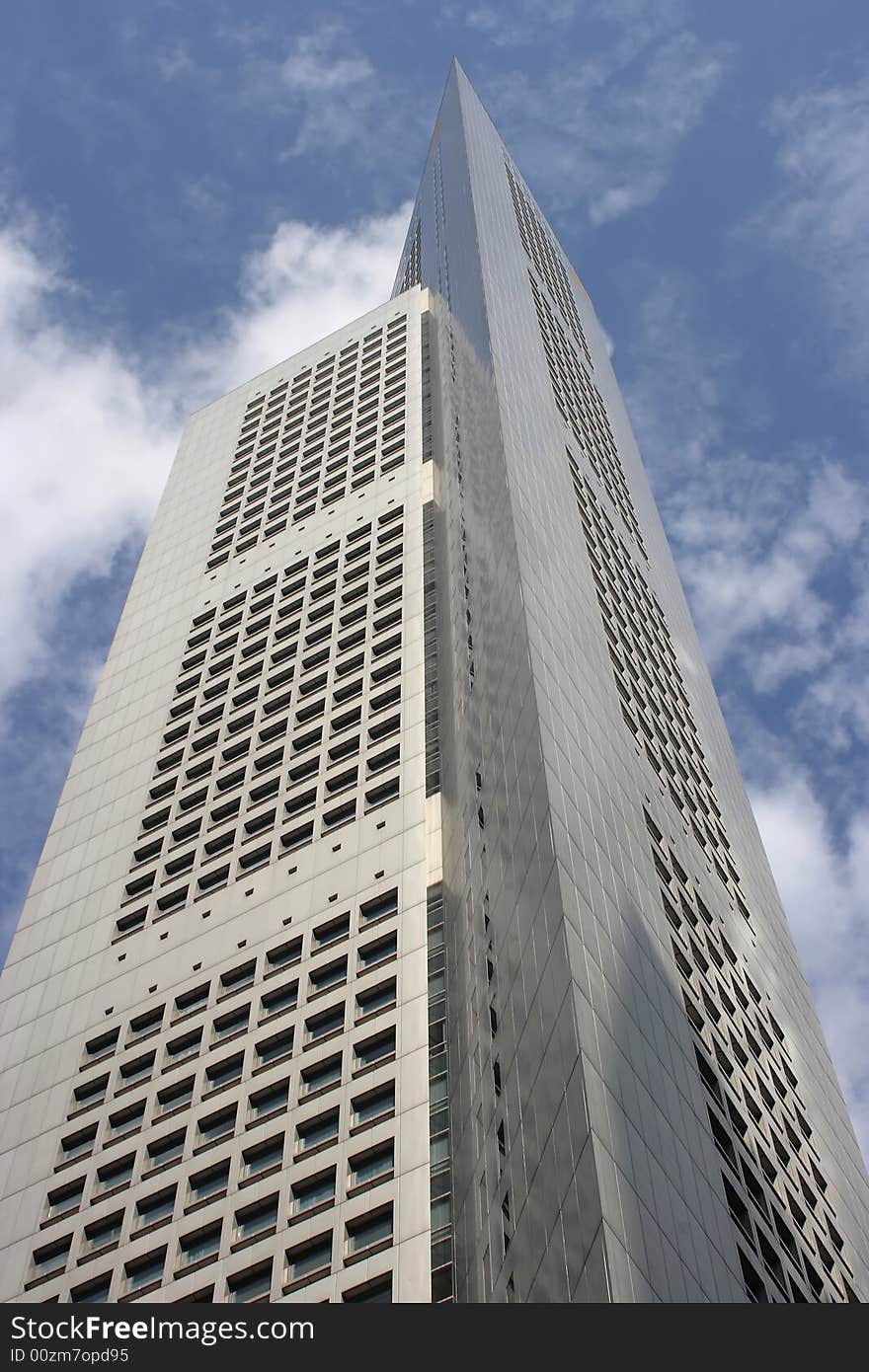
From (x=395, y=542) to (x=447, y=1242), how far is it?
121ft

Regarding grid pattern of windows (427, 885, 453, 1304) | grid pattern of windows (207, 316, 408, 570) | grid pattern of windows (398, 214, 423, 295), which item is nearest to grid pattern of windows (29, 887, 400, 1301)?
grid pattern of windows (427, 885, 453, 1304)

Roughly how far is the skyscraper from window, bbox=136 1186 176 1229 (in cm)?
11

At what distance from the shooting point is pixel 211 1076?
143ft

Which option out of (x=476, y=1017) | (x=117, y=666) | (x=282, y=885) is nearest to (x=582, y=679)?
(x=282, y=885)

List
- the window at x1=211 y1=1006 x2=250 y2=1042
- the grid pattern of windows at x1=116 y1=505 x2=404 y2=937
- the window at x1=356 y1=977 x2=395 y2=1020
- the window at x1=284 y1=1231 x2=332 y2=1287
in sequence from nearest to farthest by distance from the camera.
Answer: the window at x1=284 y1=1231 x2=332 y2=1287 → the window at x1=356 y1=977 x2=395 y2=1020 → the window at x1=211 y1=1006 x2=250 y2=1042 → the grid pattern of windows at x1=116 y1=505 x2=404 y2=937

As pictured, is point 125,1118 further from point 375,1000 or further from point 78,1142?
point 375,1000

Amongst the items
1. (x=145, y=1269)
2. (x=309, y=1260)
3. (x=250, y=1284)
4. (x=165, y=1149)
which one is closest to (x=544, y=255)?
(x=165, y=1149)

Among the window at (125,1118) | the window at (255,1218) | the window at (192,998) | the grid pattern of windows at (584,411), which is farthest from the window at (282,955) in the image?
the grid pattern of windows at (584,411)

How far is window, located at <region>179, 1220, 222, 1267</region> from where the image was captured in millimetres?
38125

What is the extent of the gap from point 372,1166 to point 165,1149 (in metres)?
7.48

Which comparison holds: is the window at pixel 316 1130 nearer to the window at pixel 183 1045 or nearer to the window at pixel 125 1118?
the window at pixel 125 1118

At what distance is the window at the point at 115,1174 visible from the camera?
→ 42.2 metres

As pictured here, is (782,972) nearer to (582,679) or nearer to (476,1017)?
(582,679)

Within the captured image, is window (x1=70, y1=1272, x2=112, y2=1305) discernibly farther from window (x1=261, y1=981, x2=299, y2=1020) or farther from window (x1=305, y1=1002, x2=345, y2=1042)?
window (x1=261, y1=981, x2=299, y2=1020)
